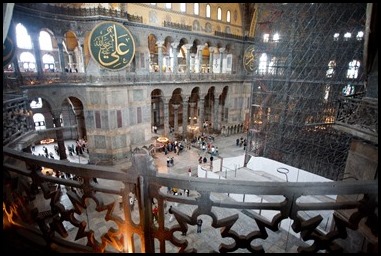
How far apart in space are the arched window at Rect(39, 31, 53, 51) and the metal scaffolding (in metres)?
20.0

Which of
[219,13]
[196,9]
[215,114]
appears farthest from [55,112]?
[219,13]

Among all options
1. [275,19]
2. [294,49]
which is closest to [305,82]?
[294,49]

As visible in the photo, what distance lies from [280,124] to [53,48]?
22.6 meters

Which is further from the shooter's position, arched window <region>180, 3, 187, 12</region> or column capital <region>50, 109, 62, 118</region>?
arched window <region>180, 3, 187, 12</region>

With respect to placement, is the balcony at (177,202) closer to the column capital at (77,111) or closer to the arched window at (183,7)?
the column capital at (77,111)

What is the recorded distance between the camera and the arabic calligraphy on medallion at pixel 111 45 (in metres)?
11.9

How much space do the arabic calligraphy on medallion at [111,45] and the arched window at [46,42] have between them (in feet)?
43.2

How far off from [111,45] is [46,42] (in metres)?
13.6

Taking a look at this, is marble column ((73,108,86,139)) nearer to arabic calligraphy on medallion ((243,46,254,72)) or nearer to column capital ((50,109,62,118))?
column capital ((50,109,62,118))

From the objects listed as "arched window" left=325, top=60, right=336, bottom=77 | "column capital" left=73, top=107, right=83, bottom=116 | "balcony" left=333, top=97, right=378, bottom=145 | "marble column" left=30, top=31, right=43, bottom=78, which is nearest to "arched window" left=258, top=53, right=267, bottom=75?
"arched window" left=325, top=60, right=336, bottom=77

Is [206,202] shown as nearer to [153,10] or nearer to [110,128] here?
[110,128]

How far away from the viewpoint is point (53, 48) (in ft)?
71.2

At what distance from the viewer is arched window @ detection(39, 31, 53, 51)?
822 inches

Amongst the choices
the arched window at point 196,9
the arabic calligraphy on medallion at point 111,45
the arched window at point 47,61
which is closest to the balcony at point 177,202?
the arabic calligraphy on medallion at point 111,45
